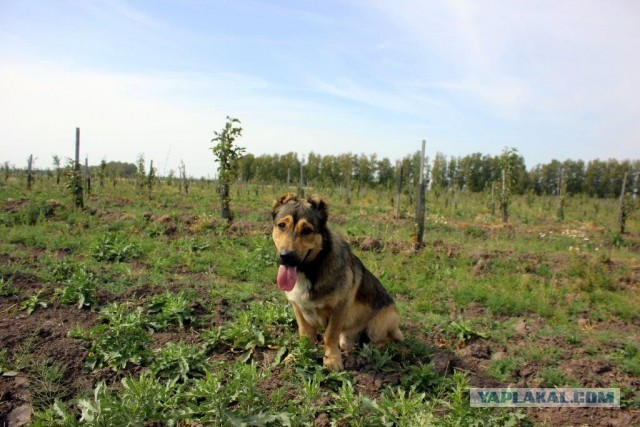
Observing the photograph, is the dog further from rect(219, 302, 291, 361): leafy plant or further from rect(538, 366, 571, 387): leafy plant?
rect(538, 366, 571, 387): leafy plant

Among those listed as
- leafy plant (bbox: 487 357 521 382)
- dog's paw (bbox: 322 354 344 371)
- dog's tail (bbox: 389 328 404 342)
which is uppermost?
dog's tail (bbox: 389 328 404 342)

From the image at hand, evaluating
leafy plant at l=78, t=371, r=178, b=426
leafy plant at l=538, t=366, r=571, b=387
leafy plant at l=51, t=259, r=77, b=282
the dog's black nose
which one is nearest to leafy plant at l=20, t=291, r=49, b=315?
leafy plant at l=51, t=259, r=77, b=282

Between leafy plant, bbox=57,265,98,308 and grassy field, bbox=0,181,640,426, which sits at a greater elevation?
leafy plant, bbox=57,265,98,308

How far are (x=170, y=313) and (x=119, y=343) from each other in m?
0.84

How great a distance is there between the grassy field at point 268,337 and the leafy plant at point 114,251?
0.12ft

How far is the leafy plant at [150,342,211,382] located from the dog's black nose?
1.34 metres

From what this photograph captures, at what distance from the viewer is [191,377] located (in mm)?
3914

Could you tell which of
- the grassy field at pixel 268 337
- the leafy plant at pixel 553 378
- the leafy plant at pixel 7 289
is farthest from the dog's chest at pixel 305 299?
the leafy plant at pixel 7 289

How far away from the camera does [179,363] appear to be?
3.96 metres

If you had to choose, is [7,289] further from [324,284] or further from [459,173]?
[459,173]

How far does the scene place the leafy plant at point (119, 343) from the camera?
4055 millimetres

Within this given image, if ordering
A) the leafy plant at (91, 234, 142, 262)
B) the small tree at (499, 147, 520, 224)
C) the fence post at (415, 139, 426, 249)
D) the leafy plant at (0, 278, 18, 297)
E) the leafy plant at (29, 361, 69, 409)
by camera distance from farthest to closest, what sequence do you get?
the small tree at (499, 147, 520, 224)
the fence post at (415, 139, 426, 249)
the leafy plant at (91, 234, 142, 262)
the leafy plant at (0, 278, 18, 297)
the leafy plant at (29, 361, 69, 409)

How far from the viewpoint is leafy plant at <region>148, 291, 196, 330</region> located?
4.95 m

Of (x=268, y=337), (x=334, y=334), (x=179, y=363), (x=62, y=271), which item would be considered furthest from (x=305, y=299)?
(x=62, y=271)
